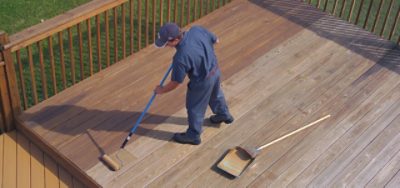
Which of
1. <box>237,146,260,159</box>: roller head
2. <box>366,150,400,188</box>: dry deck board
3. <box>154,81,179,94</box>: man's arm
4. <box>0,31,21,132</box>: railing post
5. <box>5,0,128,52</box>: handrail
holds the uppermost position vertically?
<box>5,0,128,52</box>: handrail

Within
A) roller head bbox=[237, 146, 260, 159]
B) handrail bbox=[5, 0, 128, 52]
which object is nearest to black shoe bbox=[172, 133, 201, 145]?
roller head bbox=[237, 146, 260, 159]

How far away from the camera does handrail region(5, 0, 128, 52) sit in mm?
5844

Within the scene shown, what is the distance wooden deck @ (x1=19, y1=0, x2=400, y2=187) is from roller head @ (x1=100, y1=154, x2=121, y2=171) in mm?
50

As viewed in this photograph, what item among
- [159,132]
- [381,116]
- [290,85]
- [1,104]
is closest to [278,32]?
[290,85]

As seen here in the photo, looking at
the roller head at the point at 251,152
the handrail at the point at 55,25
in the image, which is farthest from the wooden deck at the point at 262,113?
the handrail at the point at 55,25

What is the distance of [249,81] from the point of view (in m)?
6.99

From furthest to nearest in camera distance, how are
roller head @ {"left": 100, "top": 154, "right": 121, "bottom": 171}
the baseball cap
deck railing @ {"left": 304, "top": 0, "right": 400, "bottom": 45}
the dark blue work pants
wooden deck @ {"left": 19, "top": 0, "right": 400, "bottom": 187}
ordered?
deck railing @ {"left": 304, "top": 0, "right": 400, "bottom": 45} < wooden deck @ {"left": 19, "top": 0, "right": 400, "bottom": 187} < roller head @ {"left": 100, "top": 154, "right": 121, "bottom": 171} < the dark blue work pants < the baseball cap

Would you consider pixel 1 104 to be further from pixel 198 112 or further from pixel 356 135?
pixel 356 135

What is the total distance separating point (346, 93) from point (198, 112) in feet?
6.39

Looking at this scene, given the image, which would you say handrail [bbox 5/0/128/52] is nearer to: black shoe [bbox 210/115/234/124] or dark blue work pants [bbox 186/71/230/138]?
dark blue work pants [bbox 186/71/230/138]

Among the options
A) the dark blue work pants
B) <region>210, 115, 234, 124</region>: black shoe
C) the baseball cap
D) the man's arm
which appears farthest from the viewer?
<region>210, 115, 234, 124</region>: black shoe

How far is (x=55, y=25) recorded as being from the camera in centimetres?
602

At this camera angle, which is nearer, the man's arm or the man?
the man

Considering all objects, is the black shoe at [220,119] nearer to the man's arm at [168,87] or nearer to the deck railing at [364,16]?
the man's arm at [168,87]
